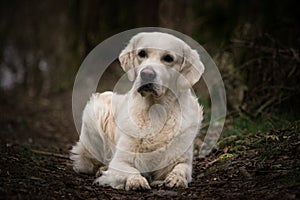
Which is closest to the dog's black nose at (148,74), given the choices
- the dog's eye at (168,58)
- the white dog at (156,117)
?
the white dog at (156,117)

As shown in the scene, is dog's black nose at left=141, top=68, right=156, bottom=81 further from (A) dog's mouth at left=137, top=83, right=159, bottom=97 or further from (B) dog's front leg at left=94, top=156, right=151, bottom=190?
(B) dog's front leg at left=94, top=156, right=151, bottom=190

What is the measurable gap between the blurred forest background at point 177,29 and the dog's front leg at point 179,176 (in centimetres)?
213

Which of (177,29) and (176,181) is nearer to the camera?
(176,181)

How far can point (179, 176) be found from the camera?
388cm

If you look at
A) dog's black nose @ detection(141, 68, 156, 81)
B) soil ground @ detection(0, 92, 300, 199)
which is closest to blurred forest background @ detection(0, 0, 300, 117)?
soil ground @ detection(0, 92, 300, 199)

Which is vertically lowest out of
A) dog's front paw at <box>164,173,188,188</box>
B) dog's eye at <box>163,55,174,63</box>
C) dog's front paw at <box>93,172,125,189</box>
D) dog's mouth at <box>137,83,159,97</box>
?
dog's front paw at <box>93,172,125,189</box>

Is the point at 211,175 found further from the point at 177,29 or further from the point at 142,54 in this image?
the point at 177,29

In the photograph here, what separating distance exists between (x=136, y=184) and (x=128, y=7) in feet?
28.8

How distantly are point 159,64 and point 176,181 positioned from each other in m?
1.00

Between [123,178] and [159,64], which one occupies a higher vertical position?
[159,64]

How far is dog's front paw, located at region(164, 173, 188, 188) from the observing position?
12.5ft

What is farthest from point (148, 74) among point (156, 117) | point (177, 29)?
point (177, 29)

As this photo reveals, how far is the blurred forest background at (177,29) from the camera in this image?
611cm

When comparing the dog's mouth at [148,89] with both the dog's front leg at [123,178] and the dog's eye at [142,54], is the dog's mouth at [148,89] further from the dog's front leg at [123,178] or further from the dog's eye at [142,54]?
the dog's front leg at [123,178]
